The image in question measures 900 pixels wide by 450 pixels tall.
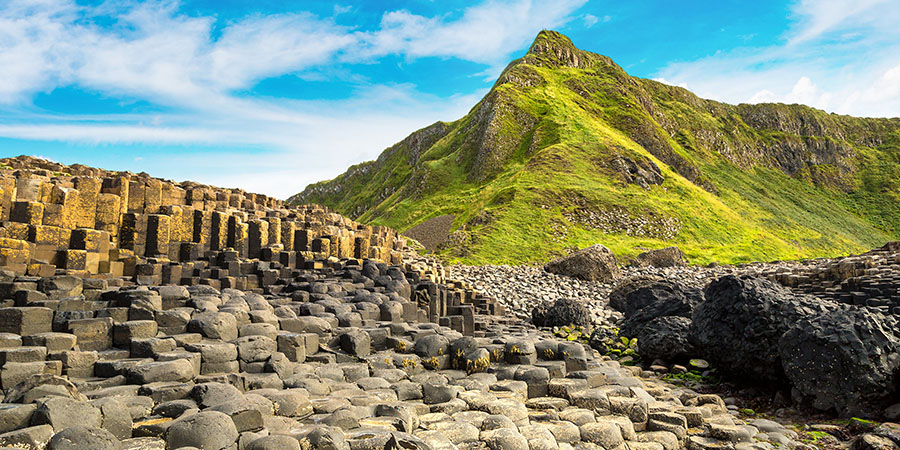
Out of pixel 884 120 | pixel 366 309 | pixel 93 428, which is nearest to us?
pixel 93 428

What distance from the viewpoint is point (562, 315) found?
62.8ft

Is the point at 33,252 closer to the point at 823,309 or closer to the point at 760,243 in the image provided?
the point at 823,309

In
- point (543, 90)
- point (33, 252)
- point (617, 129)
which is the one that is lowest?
point (33, 252)

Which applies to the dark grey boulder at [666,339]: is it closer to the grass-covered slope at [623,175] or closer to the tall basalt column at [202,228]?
the tall basalt column at [202,228]

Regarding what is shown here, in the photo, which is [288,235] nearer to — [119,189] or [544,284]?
[119,189]

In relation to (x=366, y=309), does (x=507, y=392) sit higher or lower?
lower

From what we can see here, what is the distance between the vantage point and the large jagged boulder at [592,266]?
30734 mm

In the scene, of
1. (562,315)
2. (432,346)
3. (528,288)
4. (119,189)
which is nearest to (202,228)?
(119,189)

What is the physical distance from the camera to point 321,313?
11688 mm

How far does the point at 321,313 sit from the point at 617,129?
82.6 m

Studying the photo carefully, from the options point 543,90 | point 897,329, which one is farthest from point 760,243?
point 897,329

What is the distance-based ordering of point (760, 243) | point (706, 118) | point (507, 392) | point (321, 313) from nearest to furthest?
point (507, 392)
point (321, 313)
point (760, 243)
point (706, 118)

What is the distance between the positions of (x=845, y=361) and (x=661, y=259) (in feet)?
97.5

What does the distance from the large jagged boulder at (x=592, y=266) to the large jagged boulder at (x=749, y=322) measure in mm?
17896
